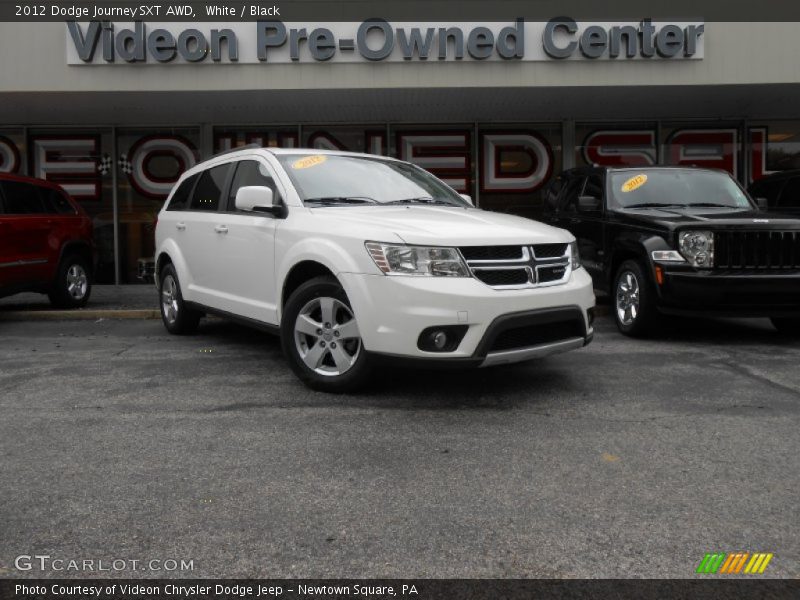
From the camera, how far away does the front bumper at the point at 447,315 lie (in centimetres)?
431

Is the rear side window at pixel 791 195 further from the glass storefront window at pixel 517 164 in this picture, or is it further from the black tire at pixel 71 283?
the black tire at pixel 71 283

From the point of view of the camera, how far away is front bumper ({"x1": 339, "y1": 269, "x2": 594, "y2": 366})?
4.31 metres

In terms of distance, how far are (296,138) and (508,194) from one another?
452 centimetres

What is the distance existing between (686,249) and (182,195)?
495 centimetres

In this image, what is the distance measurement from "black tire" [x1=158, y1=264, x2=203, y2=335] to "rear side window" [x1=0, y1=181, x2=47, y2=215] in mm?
2683

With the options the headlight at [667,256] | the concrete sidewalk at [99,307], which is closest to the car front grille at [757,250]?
the headlight at [667,256]

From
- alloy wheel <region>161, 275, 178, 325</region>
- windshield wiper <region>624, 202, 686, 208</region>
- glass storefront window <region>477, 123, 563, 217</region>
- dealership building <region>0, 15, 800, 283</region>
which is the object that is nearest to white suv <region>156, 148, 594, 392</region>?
alloy wheel <region>161, 275, 178, 325</region>

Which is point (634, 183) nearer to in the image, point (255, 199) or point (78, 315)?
point (255, 199)

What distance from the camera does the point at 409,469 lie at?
11.3 feet

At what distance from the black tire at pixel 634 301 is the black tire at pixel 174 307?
14.3 ft

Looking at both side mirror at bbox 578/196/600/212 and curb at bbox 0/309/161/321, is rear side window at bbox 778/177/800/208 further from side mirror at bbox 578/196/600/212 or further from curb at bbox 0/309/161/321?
curb at bbox 0/309/161/321

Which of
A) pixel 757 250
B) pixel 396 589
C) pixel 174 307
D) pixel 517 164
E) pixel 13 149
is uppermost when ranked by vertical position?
pixel 13 149

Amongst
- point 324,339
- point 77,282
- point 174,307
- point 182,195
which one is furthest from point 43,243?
point 324,339

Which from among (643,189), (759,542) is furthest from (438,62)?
(759,542)
